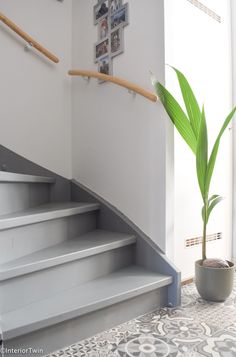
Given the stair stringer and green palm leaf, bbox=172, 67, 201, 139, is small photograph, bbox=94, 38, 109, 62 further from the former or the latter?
the stair stringer

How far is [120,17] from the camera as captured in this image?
1.91m

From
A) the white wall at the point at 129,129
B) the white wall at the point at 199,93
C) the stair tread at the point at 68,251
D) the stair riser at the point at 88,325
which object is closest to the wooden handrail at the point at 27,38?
the white wall at the point at 129,129

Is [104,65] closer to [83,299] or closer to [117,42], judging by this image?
[117,42]

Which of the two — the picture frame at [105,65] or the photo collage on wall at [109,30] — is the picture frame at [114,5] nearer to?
the photo collage on wall at [109,30]

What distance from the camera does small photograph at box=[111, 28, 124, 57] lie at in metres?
1.91

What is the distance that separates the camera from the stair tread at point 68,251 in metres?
1.21

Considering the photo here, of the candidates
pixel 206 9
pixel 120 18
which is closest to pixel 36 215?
pixel 120 18

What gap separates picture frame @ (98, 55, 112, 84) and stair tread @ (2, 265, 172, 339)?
129cm

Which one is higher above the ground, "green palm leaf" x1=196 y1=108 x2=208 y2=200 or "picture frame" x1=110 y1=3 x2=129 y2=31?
"picture frame" x1=110 y1=3 x2=129 y2=31

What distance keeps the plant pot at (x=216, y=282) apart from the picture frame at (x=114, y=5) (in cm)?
171

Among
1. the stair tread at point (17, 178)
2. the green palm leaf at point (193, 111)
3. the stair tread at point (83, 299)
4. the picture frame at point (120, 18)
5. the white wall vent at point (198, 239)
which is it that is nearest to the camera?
the stair tread at point (83, 299)

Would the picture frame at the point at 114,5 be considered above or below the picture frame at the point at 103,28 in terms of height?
above

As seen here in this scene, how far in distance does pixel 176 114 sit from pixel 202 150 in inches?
9.6

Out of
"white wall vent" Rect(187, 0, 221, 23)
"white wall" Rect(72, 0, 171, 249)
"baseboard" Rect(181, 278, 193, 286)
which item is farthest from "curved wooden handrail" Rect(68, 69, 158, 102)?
"baseboard" Rect(181, 278, 193, 286)
